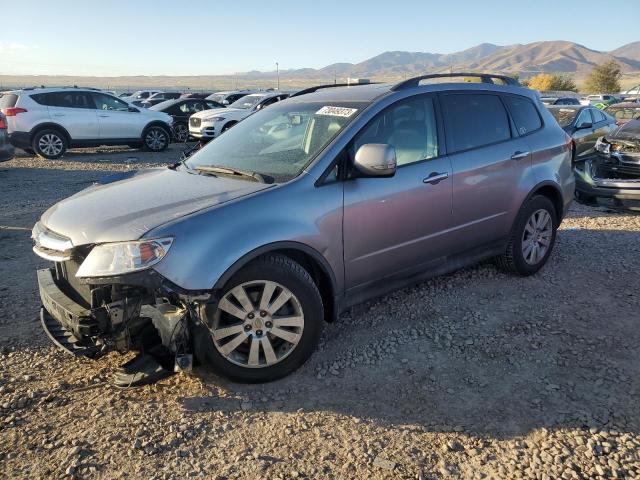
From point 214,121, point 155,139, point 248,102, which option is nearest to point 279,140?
point 155,139

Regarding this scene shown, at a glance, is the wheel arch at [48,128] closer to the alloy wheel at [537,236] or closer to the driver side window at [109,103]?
the driver side window at [109,103]

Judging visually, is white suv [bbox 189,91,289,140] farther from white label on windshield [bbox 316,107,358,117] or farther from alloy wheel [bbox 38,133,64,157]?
white label on windshield [bbox 316,107,358,117]

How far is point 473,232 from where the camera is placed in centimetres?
434

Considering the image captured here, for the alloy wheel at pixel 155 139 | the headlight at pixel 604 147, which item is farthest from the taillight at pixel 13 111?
the headlight at pixel 604 147

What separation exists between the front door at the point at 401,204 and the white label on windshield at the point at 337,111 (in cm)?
19

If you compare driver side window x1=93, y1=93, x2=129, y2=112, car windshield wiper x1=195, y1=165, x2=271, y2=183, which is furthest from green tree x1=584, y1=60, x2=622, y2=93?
car windshield wiper x1=195, y1=165, x2=271, y2=183

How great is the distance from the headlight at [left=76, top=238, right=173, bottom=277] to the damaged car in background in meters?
6.75

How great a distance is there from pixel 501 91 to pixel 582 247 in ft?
7.16

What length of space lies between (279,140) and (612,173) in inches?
234

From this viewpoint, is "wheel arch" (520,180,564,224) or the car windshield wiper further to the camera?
"wheel arch" (520,180,564,224)

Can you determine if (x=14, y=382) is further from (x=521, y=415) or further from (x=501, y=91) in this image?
(x=501, y=91)

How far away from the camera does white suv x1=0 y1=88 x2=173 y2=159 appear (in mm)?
12945

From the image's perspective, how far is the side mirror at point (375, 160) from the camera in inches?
131

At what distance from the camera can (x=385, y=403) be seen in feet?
10.0
